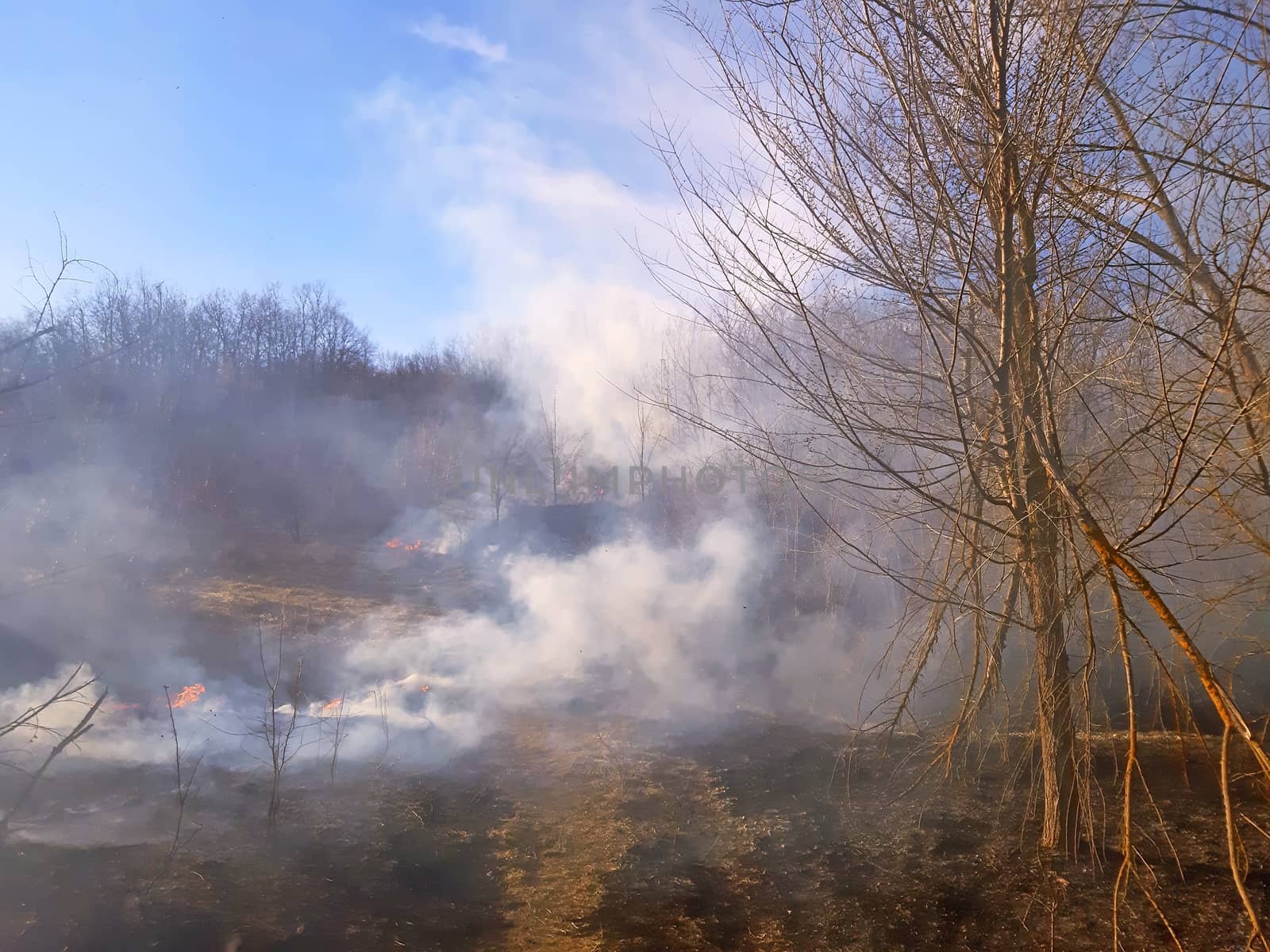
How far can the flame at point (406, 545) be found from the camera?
1939 centimetres

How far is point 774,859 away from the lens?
5.84 meters

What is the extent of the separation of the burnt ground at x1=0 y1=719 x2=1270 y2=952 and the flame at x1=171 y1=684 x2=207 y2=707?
9.63 ft

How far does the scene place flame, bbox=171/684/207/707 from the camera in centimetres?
1063

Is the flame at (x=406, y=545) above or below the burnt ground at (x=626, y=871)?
above

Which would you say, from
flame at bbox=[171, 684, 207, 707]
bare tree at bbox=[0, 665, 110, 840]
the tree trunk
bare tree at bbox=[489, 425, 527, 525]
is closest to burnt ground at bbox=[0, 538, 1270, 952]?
the tree trunk

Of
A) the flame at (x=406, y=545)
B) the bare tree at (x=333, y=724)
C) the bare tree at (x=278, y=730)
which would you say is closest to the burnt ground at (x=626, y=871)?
the bare tree at (x=278, y=730)

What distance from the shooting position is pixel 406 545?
64.4ft

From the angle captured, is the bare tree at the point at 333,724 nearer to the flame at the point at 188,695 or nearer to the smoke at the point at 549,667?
the smoke at the point at 549,667

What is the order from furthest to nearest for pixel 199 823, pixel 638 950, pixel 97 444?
pixel 97 444, pixel 199 823, pixel 638 950

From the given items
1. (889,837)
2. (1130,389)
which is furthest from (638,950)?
(1130,389)

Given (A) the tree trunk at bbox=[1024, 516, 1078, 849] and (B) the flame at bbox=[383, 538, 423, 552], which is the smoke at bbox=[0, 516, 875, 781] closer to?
(B) the flame at bbox=[383, 538, 423, 552]

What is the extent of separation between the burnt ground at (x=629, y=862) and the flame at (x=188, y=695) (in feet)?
8.39

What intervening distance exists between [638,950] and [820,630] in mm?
10537

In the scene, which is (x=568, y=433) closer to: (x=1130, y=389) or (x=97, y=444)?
(x=97, y=444)
